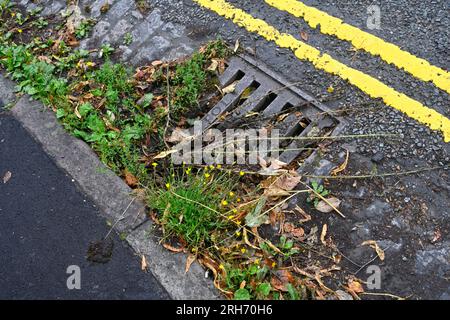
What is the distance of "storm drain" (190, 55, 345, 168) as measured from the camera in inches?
119

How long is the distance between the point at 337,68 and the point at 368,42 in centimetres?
30

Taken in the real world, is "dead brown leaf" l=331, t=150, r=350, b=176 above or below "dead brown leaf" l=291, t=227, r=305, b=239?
above

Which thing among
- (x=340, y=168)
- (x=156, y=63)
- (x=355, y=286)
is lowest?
(x=355, y=286)

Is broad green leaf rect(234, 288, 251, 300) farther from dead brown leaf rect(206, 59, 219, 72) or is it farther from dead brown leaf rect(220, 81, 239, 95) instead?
dead brown leaf rect(206, 59, 219, 72)

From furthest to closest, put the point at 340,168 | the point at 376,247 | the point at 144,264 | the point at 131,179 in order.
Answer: the point at 131,179, the point at 340,168, the point at 144,264, the point at 376,247

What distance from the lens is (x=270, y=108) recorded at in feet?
10.4

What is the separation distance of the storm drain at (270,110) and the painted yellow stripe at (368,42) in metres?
0.52

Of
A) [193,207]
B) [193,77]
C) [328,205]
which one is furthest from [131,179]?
[328,205]

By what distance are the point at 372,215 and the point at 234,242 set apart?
0.78m

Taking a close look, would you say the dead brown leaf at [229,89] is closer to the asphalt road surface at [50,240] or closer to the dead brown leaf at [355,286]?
the asphalt road surface at [50,240]

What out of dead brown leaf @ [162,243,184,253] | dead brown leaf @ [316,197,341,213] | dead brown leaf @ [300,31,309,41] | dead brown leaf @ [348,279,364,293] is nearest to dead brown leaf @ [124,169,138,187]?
dead brown leaf @ [162,243,184,253]

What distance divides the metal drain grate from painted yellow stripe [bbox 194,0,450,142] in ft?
0.86

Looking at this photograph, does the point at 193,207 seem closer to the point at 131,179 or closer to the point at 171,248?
the point at 171,248
